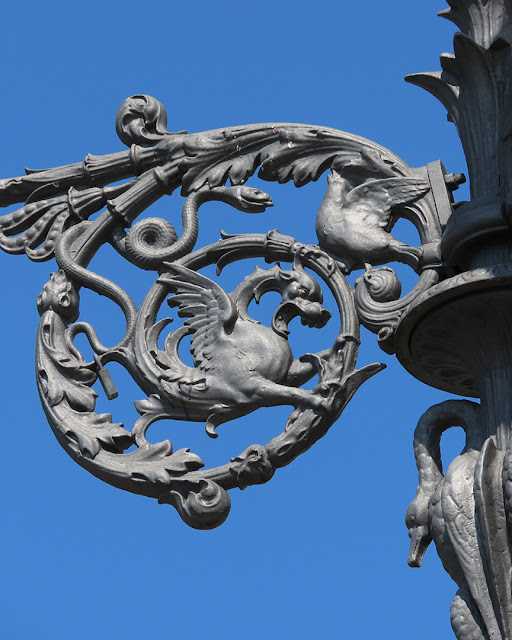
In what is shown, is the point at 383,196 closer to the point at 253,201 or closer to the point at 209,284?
the point at 253,201

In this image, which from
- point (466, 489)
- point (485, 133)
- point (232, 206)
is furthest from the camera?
point (232, 206)

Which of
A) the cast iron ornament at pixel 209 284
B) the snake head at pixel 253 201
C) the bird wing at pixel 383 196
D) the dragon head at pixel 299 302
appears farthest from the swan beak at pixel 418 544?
the snake head at pixel 253 201

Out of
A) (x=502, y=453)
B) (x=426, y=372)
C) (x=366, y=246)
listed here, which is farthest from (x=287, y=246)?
(x=502, y=453)

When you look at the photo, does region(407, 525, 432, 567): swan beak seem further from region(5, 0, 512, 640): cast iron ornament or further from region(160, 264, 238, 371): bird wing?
region(160, 264, 238, 371): bird wing

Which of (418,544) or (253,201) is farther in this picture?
(253,201)

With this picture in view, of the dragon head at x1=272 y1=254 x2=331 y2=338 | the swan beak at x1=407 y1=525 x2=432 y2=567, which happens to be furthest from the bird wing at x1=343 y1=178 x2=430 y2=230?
the swan beak at x1=407 y1=525 x2=432 y2=567

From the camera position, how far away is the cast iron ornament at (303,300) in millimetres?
5582

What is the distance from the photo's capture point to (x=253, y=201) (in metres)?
6.45

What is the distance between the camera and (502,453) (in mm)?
5539

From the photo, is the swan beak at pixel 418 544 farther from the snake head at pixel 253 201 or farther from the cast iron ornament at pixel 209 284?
the snake head at pixel 253 201

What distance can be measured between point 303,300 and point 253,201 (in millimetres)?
497

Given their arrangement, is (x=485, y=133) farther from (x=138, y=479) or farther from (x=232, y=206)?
(x=138, y=479)

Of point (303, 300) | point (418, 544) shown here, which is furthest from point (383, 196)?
point (418, 544)

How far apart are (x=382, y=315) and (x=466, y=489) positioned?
686 millimetres
